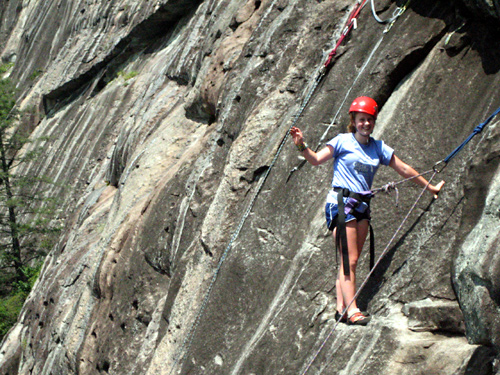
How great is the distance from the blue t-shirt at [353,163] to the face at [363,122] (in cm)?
12

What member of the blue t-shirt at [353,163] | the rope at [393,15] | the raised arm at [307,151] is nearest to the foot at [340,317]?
the blue t-shirt at [353,163]

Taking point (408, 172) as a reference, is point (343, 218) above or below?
below

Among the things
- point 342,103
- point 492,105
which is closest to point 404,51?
point 342,103

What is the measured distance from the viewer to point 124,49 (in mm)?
24547

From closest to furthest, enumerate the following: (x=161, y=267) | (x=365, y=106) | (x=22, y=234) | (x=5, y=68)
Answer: (x=365, y=106) < (x=161, y=267) < (x=22, y=234) < (x=5, y=68)

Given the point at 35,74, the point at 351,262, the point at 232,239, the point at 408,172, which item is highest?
the point at 35,74

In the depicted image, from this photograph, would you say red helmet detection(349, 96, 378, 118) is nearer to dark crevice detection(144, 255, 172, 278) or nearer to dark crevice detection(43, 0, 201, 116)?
dark crevice detection(144, 255, 172, 278)

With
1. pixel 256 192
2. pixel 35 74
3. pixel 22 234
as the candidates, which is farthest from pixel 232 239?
pixel 35 74

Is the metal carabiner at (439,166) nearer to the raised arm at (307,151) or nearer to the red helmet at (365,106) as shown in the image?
the red helmet at (365,106)

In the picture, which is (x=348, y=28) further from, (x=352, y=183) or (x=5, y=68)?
(x=5, y=68)

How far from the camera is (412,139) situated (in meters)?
6.34

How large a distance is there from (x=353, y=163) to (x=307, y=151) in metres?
0.50

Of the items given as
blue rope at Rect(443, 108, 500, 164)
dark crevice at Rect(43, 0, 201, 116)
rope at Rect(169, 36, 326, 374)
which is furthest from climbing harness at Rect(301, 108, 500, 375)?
dark crevice at Rect(43, 0, 201, 116)

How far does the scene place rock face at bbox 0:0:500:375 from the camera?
490cm
